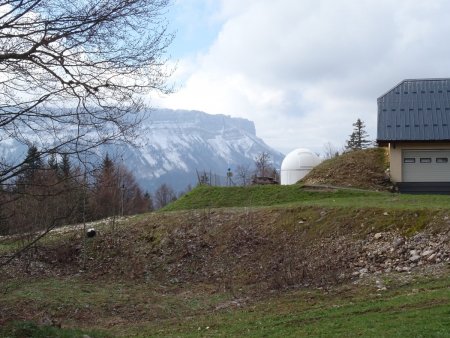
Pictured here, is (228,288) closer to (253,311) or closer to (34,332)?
(253,311)

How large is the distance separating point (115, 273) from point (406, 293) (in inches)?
496

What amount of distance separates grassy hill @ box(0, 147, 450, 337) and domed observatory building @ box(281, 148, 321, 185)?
1272 cm

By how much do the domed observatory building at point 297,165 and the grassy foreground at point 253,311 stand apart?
24096 millimetres

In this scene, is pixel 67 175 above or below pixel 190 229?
above

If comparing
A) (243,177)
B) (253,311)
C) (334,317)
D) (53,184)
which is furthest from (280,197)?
(243,177)

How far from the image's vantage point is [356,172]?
31.2 meters

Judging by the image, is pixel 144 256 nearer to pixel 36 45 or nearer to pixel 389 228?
pixel 389 228

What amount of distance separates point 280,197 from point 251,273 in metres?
9.80

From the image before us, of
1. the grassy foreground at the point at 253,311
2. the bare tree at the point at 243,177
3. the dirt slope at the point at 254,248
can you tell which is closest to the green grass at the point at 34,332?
Result: the grassy foreground at the point at 253,311

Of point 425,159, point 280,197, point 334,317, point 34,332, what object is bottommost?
point 34,332

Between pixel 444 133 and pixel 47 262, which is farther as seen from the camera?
pixel 444 133

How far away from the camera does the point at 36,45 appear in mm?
8047

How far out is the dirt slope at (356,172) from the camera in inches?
1173

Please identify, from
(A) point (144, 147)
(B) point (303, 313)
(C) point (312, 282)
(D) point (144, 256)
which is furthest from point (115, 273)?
(A) point (144, 147)
